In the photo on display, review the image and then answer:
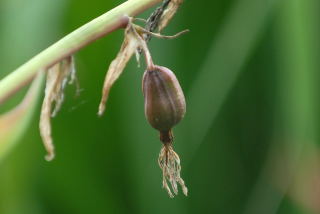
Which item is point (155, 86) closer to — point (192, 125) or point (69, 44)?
point (69, 44)

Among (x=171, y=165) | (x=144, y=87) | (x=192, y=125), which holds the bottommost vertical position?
(x=192, y=125)

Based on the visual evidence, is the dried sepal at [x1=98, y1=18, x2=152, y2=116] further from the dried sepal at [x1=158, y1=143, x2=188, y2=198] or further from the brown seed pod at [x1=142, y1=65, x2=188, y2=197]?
the dried sepal at [x1=158, y1=143, x2=188, y2=198]

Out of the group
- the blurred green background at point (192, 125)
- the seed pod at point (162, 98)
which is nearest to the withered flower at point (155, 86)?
the seed pod at point (162, 98)

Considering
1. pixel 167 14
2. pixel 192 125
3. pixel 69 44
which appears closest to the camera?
pixel 69 44

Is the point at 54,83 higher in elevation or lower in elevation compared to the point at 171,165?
higher

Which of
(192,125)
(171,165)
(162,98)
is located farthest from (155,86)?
(192,125)

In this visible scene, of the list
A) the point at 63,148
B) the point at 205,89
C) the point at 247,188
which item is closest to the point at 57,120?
the point at 63,148

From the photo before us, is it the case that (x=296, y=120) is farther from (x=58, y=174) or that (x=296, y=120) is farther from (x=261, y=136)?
(x=58, y=174)
